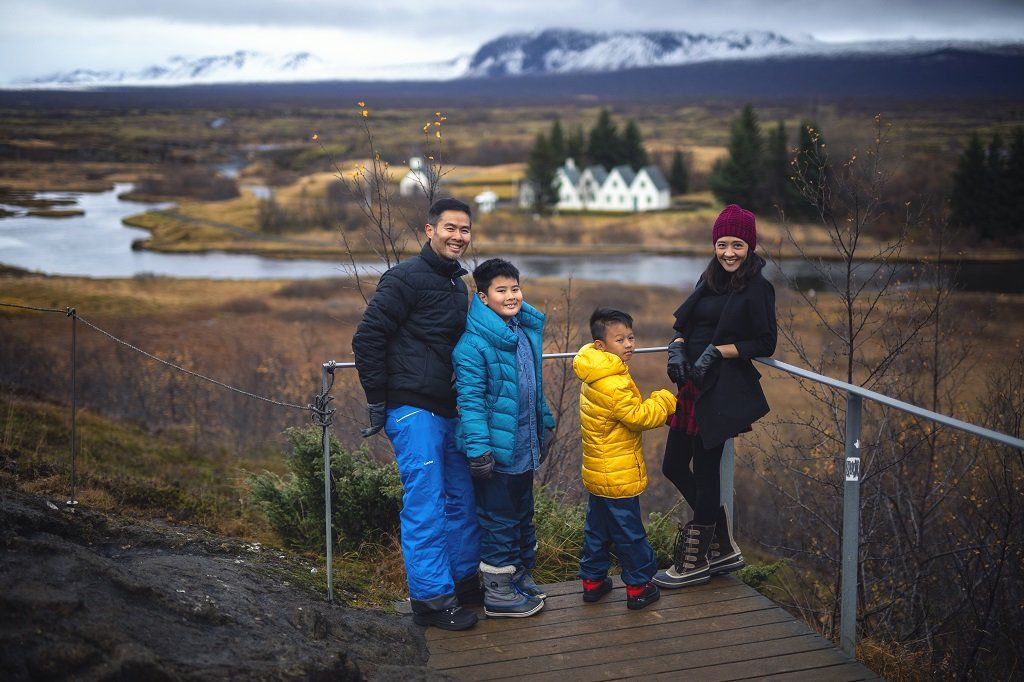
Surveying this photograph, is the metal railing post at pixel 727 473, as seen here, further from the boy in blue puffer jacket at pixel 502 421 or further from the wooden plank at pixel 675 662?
the boy in blue puffer jacket at pixel 502 421

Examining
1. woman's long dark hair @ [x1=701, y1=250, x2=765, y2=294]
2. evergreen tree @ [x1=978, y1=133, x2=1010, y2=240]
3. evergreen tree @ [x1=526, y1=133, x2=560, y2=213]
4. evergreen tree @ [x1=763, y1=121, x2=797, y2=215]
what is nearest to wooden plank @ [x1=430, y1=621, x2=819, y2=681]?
woman's long dark hair @ [x1=701, y1=250, x2=765, y2=294]

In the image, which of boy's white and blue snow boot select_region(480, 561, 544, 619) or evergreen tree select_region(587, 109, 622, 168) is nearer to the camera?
boy's white and blue snow boot select_region(480, 561, 544, 619)

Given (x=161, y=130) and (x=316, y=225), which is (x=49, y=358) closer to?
(x=316, y=225)

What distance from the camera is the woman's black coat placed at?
4.21 metres

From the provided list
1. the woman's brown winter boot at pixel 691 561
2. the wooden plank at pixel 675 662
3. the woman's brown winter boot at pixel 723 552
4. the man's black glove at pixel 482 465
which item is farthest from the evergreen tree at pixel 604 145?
the wooden plank at pixel 675 662

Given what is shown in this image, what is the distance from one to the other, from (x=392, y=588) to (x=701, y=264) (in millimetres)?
43857

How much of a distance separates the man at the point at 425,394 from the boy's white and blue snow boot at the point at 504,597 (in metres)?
0.16

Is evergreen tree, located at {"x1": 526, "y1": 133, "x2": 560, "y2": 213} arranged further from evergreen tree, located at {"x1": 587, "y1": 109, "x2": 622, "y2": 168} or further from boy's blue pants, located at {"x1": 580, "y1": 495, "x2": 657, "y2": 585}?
boy's blue pants, located at {"x1": 580, "y1": 495, "x2": 657, "y2": 585}

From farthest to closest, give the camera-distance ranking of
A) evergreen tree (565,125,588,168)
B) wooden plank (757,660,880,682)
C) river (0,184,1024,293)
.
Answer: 1. evergreen tree (565,125,588,168)
2. river (0,184,1024,293)
3. wooden plank (757,660,880,682)

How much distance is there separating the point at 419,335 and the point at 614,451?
1.11m

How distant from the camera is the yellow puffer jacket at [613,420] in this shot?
13.5 ft

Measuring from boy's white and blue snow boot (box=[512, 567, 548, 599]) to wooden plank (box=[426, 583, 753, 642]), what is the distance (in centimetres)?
9

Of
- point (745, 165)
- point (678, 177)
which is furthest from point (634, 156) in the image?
point (745, 165)

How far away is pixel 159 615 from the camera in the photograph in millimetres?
3297
